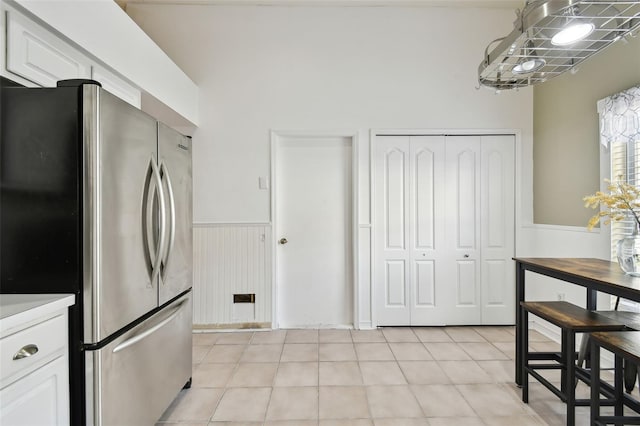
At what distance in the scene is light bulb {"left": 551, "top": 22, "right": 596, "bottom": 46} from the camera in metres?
1.48

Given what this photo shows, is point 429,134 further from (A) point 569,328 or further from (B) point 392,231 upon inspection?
(A) point 569,328

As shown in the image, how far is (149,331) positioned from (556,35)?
249 cm

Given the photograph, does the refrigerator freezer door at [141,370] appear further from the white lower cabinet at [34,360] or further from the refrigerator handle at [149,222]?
the refrigerator handle at [149,222]

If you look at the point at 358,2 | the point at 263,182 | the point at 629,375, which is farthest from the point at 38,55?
the point at 629,375

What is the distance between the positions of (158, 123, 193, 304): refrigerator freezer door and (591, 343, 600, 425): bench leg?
216 cm

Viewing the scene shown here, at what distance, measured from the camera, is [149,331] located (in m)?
1.62

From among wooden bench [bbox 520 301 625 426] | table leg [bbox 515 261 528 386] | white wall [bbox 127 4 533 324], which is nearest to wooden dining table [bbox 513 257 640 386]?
table leg [bbox 515 261 528 386]

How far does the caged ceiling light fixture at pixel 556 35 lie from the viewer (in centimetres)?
139

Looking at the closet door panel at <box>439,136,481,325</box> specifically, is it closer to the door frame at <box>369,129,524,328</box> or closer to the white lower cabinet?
the door frame at <box>369,129,524,328</box>

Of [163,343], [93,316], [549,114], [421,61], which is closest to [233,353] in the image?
[163,343]

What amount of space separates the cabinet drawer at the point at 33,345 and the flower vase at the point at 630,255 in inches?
105

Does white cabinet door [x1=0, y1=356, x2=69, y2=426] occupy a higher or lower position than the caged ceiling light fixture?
lower

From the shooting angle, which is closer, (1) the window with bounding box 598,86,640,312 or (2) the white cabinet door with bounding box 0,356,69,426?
(2) the white cabinet door with bounding box 0,356,69,426

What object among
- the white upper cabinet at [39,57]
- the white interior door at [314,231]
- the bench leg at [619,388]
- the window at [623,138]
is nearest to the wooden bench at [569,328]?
the bench leg at [619,388]
